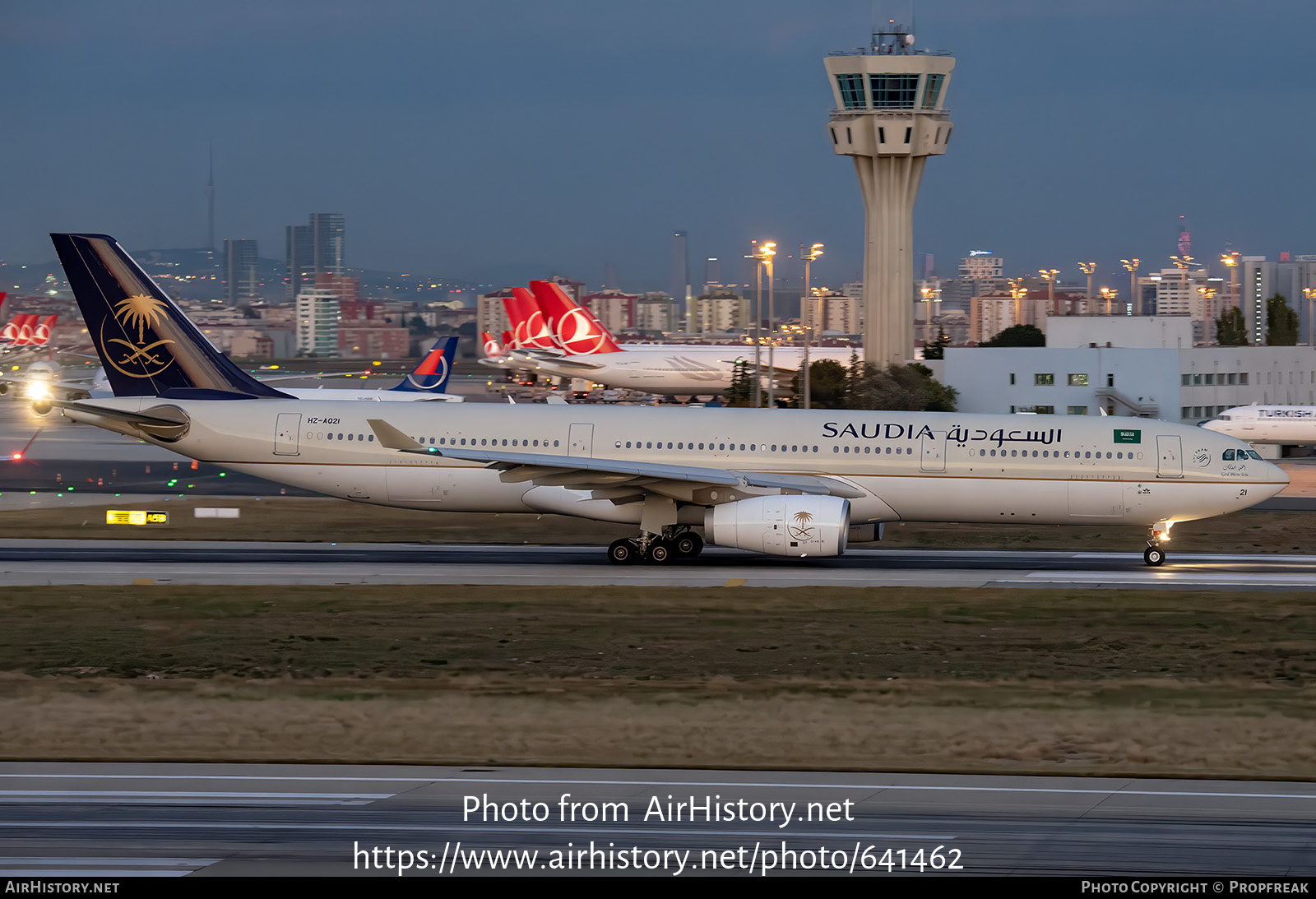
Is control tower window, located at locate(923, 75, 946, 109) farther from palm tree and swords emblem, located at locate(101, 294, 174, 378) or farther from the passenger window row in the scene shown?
palm tree and swords emblem, located at locate(101, 294, 174, 378)

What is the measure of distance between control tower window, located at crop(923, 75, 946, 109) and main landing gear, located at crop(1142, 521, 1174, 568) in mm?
63181

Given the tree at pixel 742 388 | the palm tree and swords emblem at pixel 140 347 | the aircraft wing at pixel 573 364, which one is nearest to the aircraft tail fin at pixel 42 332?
the aircraft wing at pixel 573 364

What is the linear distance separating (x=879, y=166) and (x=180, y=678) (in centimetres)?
7926

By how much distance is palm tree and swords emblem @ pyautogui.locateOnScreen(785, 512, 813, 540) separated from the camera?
29.6 metres

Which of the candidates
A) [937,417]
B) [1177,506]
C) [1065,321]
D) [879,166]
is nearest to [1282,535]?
[1177,506]

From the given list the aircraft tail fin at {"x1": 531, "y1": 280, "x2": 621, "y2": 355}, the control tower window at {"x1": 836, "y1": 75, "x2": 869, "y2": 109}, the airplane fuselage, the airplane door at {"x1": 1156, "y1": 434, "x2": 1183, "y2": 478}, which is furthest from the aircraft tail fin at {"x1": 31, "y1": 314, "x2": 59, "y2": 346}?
the airplane door at {"x1": 1156, "y1": 434, "x2": 1183, "y2": 478}

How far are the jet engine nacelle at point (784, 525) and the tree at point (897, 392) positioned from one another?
41748mm

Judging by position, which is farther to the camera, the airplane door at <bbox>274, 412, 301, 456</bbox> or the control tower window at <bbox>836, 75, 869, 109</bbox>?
the control tower window at <bbox>836, 75, 869, 109</bbox>

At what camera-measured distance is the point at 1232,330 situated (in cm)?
10138

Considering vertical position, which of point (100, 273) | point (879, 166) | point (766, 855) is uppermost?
point (879, 166)

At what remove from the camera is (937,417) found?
3328 centimetres

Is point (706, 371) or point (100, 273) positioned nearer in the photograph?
point (100, 273)

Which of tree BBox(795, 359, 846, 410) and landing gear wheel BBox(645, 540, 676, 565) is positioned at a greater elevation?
tree BBox(795, 359, 846, 410)

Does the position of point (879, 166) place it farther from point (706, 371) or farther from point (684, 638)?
point (684, 638)
